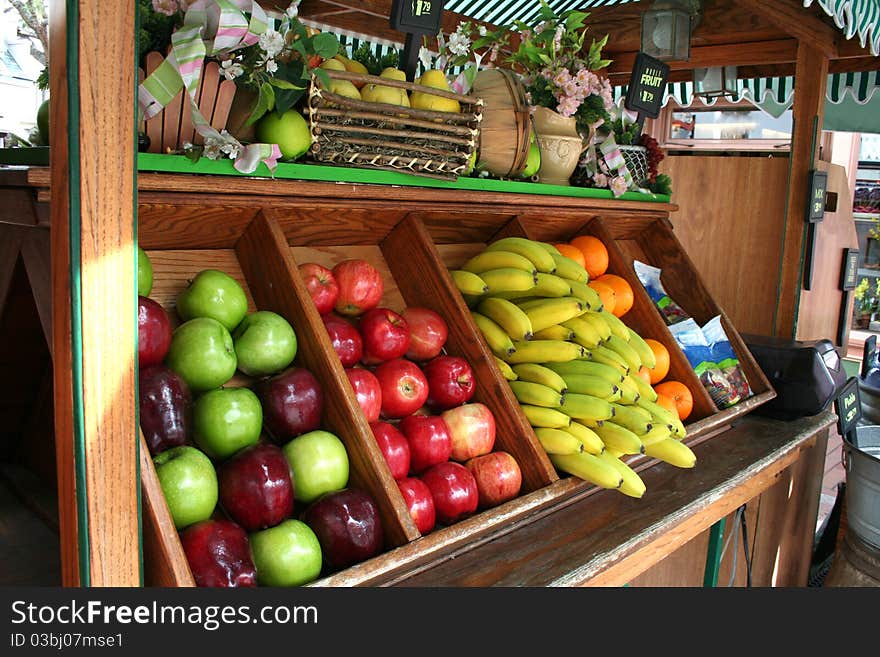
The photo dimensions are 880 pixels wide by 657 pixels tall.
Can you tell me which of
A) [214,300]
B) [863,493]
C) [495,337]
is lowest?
[863,493]

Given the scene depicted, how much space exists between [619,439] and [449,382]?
0.48 m

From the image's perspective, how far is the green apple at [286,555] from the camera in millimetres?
1285

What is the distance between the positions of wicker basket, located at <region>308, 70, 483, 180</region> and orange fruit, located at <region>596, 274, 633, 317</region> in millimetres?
807

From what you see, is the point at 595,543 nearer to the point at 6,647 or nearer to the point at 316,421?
the point at 316,421

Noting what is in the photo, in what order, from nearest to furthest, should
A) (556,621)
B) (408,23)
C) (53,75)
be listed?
(53,75) → (556,621) → (408,23)

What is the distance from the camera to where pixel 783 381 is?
9.11 ft

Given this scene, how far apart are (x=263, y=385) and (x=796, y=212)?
2974 millimetres

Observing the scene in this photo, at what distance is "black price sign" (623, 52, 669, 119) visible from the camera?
8.50 feet

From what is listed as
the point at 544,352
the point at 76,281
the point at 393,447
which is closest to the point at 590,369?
the point at 544,352

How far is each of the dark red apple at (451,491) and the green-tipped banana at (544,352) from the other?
47 cm

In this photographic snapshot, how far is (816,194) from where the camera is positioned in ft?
11.5

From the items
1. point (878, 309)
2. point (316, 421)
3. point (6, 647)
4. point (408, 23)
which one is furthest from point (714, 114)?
point (6, 647)

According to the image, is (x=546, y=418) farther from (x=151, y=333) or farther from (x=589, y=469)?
(x=151, y=333)

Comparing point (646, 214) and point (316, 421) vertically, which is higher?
point (646, 214)
